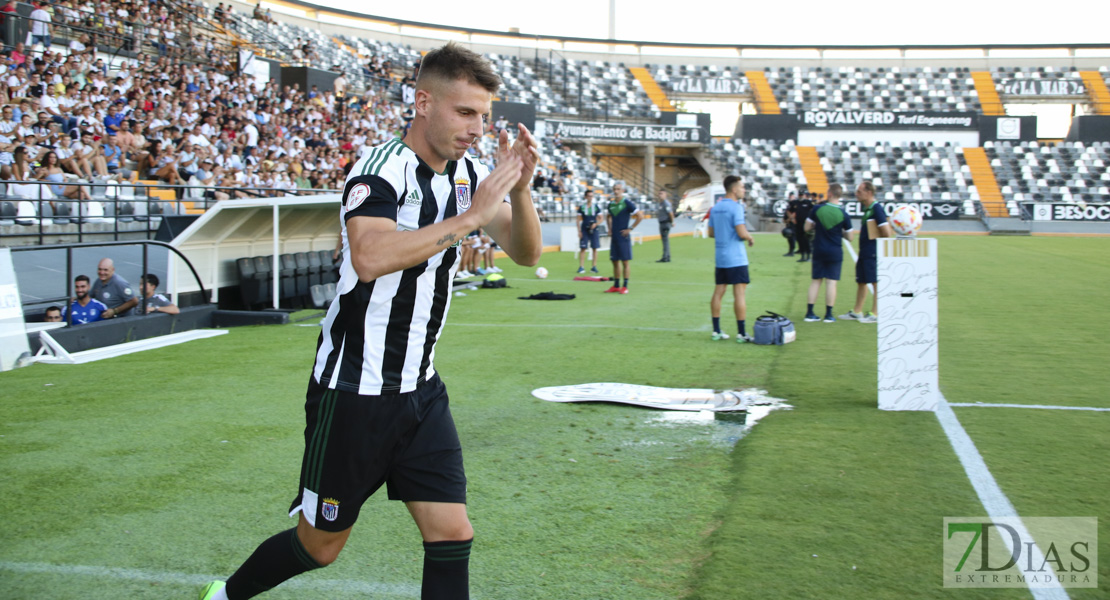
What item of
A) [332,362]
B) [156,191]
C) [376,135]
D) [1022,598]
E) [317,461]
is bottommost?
[1022,598]

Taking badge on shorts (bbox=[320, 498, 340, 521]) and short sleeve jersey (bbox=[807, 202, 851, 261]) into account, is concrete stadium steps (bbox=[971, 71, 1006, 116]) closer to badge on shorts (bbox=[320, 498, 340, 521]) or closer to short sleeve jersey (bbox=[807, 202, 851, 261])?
short sleeve jersey (bbox=[807, 202, 851, 261])

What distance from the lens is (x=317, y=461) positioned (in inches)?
105

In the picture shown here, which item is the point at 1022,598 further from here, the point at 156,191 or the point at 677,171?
the point at 677,171

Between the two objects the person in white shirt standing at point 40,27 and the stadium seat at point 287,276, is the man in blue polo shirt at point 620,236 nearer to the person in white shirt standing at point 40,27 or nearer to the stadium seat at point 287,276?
the stadium seat at point 287,276

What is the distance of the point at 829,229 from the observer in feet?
39.6

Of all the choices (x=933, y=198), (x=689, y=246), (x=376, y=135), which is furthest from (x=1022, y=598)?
(x=933, y=198)

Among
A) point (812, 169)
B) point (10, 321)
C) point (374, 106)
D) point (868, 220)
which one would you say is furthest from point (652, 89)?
point (10, 321)

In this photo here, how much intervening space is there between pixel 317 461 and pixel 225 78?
2299 cm

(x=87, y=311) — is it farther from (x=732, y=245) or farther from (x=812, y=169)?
(x=812, y=169)

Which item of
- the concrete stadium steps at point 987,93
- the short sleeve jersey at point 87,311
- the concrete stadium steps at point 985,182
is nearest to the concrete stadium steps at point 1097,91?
the concrete stadium steps at point 987,93

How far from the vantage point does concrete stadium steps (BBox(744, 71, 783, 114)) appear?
59.8 meters

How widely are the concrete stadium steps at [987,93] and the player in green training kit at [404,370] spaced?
→ 208 ft

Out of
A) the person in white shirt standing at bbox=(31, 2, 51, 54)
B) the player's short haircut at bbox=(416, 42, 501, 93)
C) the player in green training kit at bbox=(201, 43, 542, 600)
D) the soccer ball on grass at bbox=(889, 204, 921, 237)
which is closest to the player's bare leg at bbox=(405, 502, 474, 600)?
the player in green training kit at bbox=(201, 43, 542, 600)

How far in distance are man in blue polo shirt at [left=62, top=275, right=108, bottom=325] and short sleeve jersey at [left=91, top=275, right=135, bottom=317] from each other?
5.1 inches
